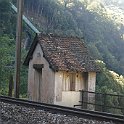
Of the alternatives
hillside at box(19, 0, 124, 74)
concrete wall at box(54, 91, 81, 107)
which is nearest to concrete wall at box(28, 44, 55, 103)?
concrete wall at box(54, 91, 81, 107)

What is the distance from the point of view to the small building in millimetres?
20312

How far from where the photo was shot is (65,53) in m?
21.5

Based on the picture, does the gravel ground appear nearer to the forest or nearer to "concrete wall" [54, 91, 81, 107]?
"concrete wall" [54, 91, 81, 107]

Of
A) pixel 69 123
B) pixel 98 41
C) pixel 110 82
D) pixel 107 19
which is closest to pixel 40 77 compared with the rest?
pixel 69 123

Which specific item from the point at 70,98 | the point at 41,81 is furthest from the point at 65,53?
the point at 70,98

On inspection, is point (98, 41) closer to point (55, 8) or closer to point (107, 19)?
point (55, 8)

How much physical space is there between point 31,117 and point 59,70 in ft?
29.9

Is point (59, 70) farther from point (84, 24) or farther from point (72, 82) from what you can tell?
point (84, 24)

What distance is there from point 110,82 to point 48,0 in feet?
233

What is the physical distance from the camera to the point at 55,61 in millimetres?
20391

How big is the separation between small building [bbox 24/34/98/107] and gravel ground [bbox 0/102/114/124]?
8.14 metres

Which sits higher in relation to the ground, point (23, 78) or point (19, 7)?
point (19, 7)

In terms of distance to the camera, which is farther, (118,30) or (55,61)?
(118,30)

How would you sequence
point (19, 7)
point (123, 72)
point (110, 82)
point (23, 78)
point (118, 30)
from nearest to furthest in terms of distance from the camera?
point (19, 7), point (23, 78), point (110, 82), point (123, 72), point (118, 30)
